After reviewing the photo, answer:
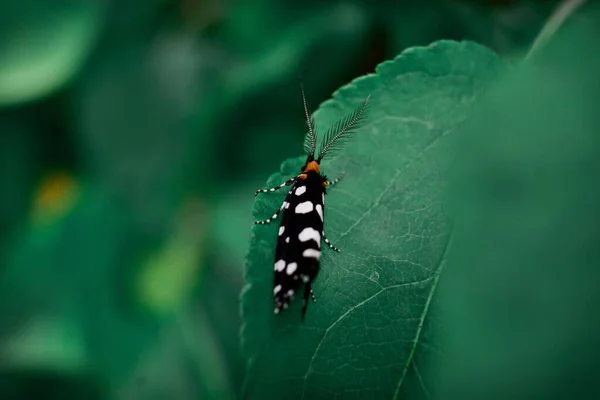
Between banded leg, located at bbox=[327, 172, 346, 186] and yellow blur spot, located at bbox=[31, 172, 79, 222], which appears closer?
banded leg, located at bbox=[327, 172, 346, 186]

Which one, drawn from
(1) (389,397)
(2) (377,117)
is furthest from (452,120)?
(1) (389,397)

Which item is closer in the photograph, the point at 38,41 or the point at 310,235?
the point at 310,235

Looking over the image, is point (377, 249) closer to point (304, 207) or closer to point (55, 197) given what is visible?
point (304, 207)

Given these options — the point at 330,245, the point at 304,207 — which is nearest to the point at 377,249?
the point at 330,245

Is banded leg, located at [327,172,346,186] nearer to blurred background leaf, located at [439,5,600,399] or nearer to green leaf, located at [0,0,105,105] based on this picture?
blurred background leaf, located at [439,5,600,399]

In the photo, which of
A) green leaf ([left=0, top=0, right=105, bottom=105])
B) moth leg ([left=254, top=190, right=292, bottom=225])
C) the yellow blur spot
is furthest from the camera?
the yellow blur spot

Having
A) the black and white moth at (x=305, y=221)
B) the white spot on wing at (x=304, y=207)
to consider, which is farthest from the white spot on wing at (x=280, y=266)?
the white spot on wing at (x=304, y=207)

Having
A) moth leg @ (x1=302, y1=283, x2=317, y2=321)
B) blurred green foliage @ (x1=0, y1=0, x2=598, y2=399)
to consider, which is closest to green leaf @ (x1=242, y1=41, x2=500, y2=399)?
moth leg @ (x1=302, y1=283, x2=317, y2=321)
